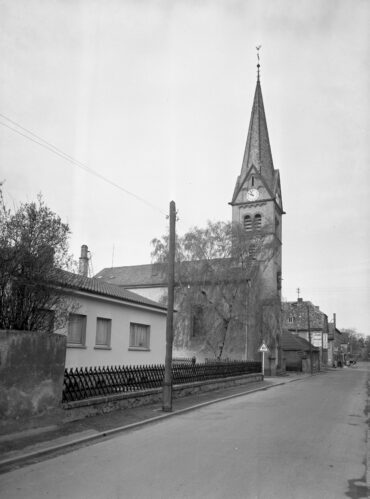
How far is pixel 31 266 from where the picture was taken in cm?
981

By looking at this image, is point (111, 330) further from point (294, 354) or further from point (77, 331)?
point (294, 354)

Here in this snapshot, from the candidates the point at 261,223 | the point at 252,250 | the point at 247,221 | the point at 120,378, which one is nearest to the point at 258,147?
the point at 247,221

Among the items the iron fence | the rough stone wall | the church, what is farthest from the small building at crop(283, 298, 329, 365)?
the rough stone wall

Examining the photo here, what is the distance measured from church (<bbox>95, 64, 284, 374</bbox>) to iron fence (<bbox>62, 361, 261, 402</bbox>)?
12.8 metres

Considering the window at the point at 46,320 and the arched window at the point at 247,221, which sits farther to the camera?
the arched window at the point at 247,221

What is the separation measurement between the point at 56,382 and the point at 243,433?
4.21 meters

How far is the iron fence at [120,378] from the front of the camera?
436 inches

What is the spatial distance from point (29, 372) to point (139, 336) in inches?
507

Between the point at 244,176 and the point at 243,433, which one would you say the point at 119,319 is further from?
the point at 244,176

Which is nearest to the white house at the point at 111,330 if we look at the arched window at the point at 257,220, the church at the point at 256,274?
the church at the point at 256,274

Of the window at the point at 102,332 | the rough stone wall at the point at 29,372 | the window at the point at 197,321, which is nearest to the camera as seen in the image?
the rough stone wall at the point at 29,372

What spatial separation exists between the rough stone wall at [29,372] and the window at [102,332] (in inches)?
340

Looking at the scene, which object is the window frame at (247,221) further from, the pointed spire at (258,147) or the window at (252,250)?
the window at (252,250)

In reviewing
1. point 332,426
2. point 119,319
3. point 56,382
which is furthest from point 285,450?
point 119,319
